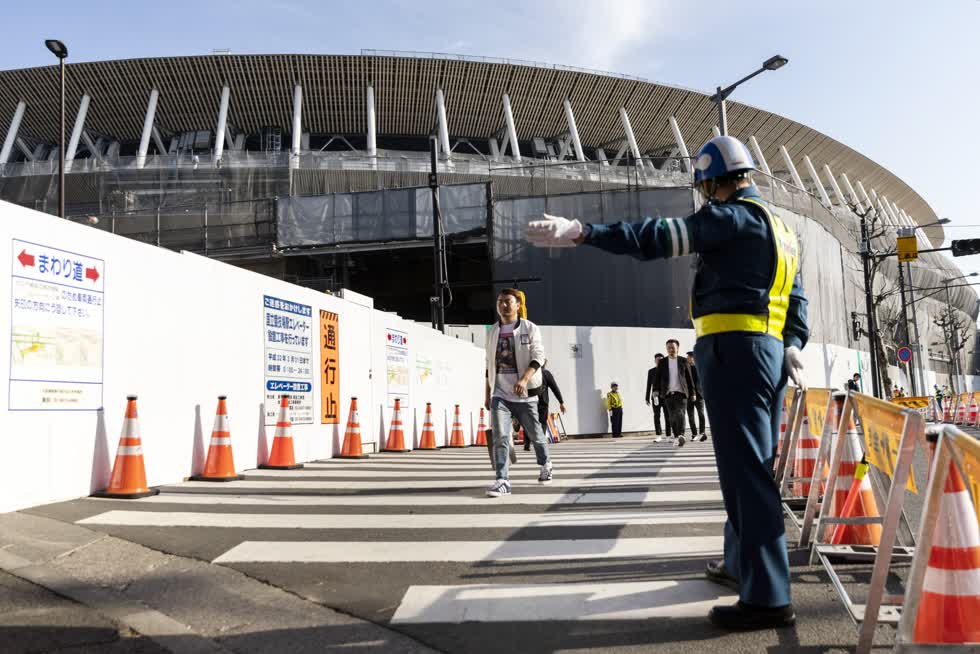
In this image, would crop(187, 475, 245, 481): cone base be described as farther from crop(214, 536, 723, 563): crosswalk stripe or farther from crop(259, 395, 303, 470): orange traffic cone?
crop(214, 536, 723, 563): crosswalk stripe

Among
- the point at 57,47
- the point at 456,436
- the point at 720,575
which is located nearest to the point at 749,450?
the point at 720,575

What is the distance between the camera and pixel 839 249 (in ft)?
119

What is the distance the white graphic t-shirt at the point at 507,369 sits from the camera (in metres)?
7.25

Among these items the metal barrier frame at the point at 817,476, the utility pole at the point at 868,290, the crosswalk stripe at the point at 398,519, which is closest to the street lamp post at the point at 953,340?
the utility pole at the point at 868,290

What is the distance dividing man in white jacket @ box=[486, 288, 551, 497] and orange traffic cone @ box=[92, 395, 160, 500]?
304 centimetres

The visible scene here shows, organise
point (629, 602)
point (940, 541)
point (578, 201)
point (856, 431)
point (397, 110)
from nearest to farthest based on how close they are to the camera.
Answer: point (940, 541)
point (629, 602)
point (856, 431)
point (578, 201)
point (397, 110)

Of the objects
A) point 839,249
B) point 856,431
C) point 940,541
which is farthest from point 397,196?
point 940,541

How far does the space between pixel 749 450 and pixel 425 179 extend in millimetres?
41858

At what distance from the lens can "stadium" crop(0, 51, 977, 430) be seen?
29.2 meters

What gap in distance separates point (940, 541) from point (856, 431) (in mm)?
2194

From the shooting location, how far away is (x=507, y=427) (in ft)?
23.4

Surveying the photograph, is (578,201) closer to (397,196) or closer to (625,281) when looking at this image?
(625,281)

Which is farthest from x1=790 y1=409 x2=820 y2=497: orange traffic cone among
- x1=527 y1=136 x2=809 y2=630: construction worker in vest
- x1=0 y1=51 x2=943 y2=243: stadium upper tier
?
x1=0 y1=51 x2=943 y2=243: stadium upper tier

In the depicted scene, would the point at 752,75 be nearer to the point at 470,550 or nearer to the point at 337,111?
the point at 470,550
